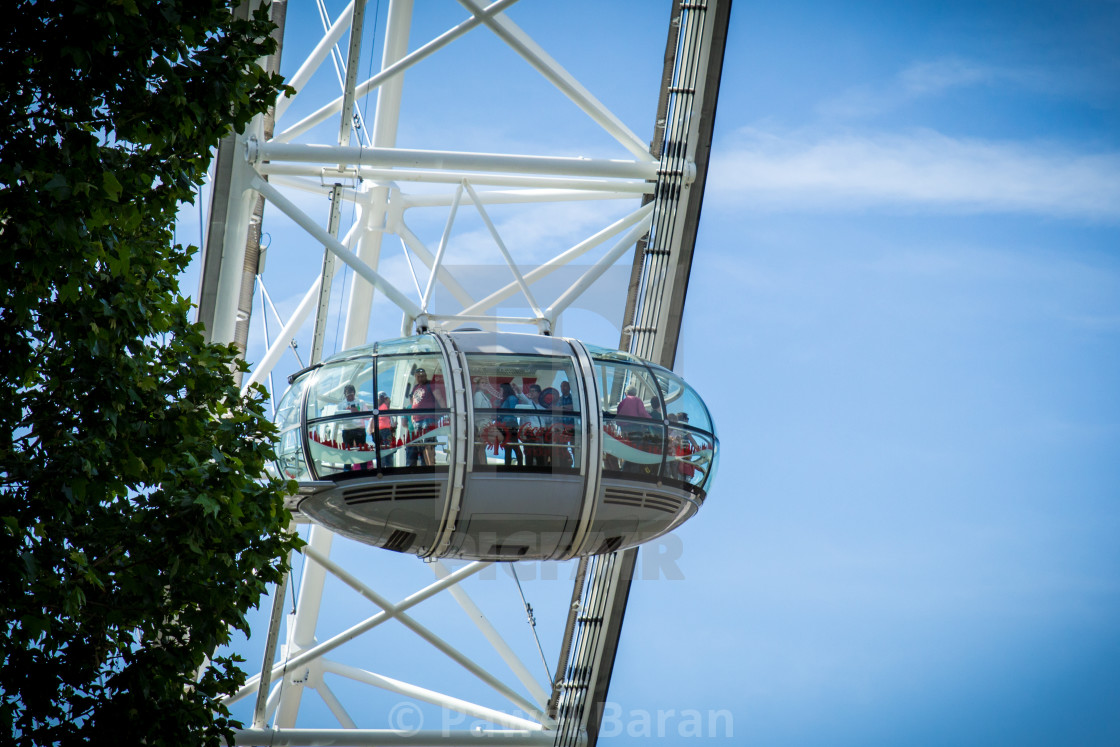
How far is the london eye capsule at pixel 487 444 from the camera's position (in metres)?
12.2

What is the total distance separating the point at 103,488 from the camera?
8375mm

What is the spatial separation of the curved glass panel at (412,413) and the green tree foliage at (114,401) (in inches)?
97.5

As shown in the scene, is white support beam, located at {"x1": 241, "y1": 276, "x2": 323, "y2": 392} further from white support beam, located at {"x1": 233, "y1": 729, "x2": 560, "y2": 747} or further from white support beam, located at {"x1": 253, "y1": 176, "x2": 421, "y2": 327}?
white support beam, located at {"x1": 233, "y1": 729, "x2": 560, "y2": 747}

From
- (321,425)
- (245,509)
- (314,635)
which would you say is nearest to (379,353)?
(321,425)

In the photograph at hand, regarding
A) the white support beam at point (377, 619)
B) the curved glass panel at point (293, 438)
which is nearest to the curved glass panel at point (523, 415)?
the curved glass panel at point (293, 438)

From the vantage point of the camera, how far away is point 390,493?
1239 centimetres

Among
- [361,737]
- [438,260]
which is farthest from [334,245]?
[361,737]

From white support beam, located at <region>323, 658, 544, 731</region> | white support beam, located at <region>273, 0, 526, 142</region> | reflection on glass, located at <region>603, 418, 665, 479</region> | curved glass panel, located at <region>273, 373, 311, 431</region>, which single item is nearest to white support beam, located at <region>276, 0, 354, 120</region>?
white support beam, located at <region>273, 0, 526, 142</region>

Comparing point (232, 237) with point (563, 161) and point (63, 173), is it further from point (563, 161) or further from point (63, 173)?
point (63, 173)

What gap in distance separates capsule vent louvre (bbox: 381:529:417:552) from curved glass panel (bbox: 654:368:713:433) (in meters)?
2.57

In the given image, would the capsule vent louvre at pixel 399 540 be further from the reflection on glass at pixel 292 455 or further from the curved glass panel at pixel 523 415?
the curved glass panel at pixel 523 415

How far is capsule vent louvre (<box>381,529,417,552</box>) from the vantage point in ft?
42.0

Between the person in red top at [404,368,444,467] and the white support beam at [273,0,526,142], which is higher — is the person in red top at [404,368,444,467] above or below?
below

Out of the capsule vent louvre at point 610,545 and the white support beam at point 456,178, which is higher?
the white support beam at point 456,178
